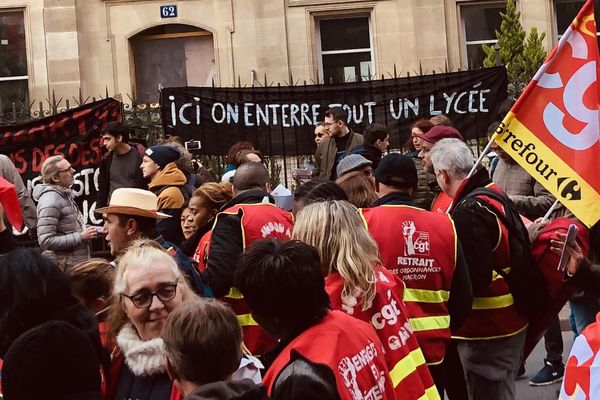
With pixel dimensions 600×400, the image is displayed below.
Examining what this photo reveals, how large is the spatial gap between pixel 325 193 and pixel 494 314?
1325 millimetres

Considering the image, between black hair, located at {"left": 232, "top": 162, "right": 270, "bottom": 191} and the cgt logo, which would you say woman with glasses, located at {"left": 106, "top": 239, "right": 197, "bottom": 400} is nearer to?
black hair, located at {"left": 232, "top": 162, "right": 270, "bottom": 191}

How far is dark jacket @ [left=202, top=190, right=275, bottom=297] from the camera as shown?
732 centimetres

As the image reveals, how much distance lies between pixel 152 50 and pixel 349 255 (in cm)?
1708

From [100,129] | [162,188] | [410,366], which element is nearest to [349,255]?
[410,366]

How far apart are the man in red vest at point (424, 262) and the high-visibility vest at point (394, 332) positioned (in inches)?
34.8

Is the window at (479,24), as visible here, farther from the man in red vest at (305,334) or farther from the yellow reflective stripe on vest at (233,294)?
the man in red vest at (305,334)

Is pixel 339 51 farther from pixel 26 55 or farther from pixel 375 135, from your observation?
pixel 375 135

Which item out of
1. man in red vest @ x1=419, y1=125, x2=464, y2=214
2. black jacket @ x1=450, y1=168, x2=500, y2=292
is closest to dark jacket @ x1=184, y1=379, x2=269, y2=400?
black jacket @ x1=450, y1=168, x2=500, y2=292

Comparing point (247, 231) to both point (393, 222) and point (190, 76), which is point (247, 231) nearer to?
point (393, 222)

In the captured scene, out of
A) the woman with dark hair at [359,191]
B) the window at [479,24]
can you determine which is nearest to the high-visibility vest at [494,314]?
the woman with dark hair at [359,191]

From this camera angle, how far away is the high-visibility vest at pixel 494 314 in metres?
7.45

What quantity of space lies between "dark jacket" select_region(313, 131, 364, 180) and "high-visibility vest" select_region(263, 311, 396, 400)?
7500 mm

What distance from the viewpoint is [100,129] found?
45.2 feet

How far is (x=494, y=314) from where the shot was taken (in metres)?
7.48
